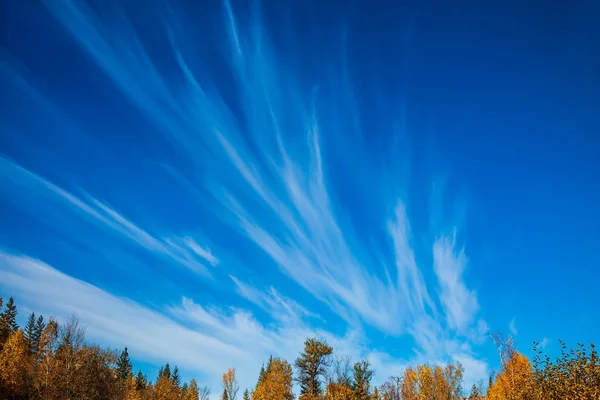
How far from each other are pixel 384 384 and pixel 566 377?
45875 mm

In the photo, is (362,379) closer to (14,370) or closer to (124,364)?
(14,370)

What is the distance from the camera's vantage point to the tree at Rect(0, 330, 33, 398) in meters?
53.8

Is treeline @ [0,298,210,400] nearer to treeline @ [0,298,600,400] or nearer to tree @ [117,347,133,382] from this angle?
treeline @ [0,298,600,400]

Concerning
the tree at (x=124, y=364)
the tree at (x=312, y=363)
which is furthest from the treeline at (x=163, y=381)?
the tree at (x=124, y=364)

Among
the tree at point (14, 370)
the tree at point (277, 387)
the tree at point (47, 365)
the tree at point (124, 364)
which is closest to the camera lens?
the tree at point (47, 365)

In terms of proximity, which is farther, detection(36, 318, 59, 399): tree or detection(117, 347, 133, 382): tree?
detection(117, 347, 133, 382): tree

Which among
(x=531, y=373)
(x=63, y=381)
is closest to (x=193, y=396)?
(x=63, y=381)

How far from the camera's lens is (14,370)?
178 ft

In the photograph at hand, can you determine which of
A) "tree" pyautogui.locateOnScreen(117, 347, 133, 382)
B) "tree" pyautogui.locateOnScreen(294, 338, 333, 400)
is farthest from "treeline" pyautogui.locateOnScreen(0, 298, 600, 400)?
"tree" pyautogui.locateOnScreen(117, 347, 133, 382)

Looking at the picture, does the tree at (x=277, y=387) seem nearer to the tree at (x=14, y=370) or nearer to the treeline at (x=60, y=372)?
the treeline at (x=60, y=372)

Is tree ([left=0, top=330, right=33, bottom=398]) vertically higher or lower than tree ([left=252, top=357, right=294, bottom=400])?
lower

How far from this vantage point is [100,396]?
50594mm

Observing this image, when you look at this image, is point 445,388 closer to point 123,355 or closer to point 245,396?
point 245,396

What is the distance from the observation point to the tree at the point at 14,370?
53.8 m
